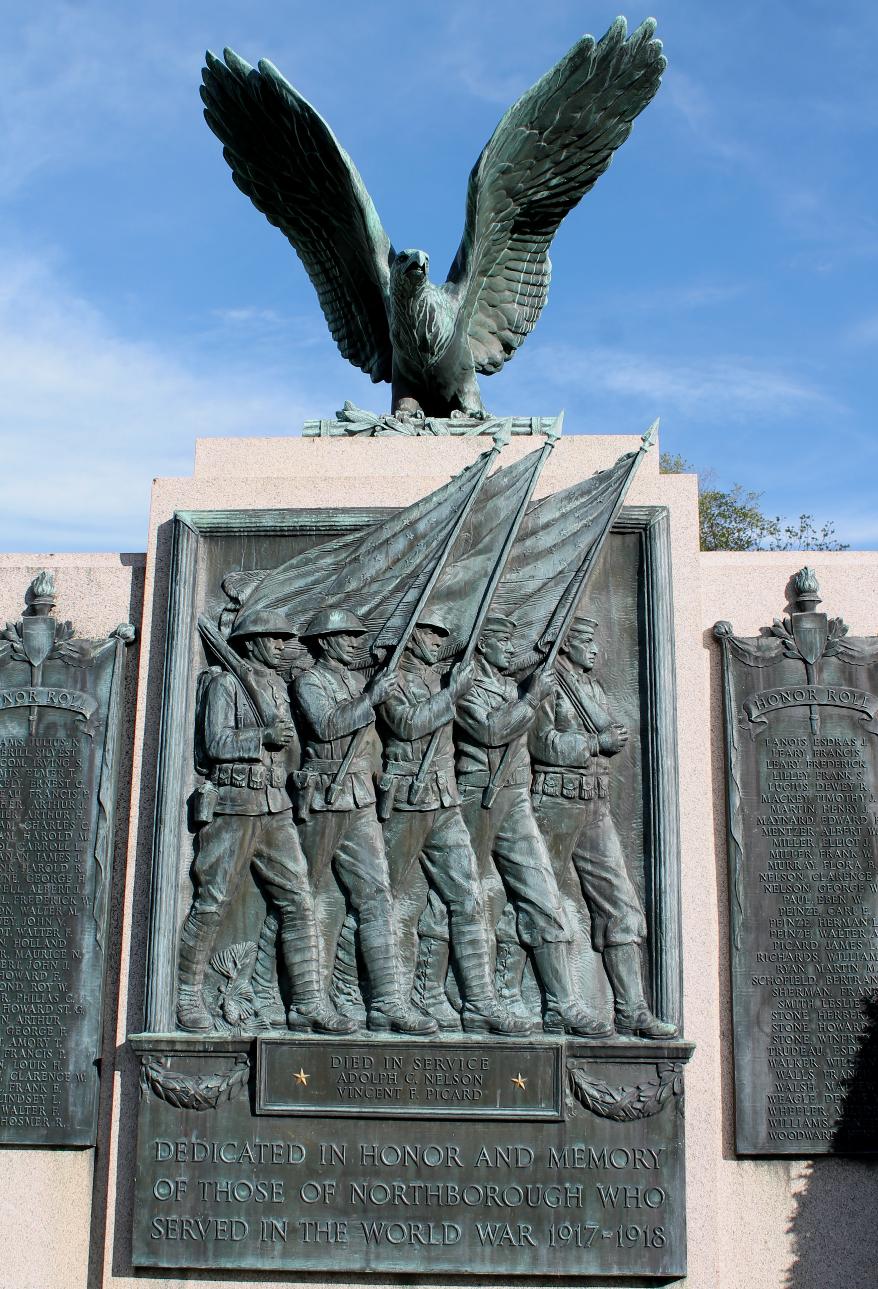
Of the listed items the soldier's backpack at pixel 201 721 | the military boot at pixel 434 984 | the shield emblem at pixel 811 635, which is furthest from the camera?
the shield emblem at pixel 811 635

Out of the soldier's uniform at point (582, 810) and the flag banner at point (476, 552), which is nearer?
the soldier's uniform at point (582, 810)

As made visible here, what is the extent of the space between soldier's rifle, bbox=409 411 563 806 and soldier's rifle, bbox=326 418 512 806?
0.31 metres

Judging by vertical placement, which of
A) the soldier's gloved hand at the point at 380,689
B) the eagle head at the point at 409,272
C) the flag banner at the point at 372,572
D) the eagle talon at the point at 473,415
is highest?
the eagle head at the point at 409,272

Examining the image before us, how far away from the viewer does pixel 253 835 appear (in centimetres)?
793

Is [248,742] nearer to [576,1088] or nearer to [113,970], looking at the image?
[113,970]

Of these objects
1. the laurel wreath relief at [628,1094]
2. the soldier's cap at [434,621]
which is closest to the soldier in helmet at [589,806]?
the laurel wreath relief at [628,1094]

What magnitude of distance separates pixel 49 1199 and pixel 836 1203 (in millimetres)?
4860

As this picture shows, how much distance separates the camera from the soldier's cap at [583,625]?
27.1 feet

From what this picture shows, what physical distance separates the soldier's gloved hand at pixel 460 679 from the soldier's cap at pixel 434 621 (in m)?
0.28

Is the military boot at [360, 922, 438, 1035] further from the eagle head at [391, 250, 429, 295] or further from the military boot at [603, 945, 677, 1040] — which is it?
the eagle head at [391, 250, 429, 295]

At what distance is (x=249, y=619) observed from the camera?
8219mm

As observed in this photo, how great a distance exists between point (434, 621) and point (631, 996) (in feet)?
8.79

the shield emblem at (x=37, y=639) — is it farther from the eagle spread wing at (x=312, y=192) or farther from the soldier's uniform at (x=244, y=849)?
the eagle spread wing at (x=312, y=192)

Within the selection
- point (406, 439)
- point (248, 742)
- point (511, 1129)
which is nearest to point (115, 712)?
point (248, 742)
